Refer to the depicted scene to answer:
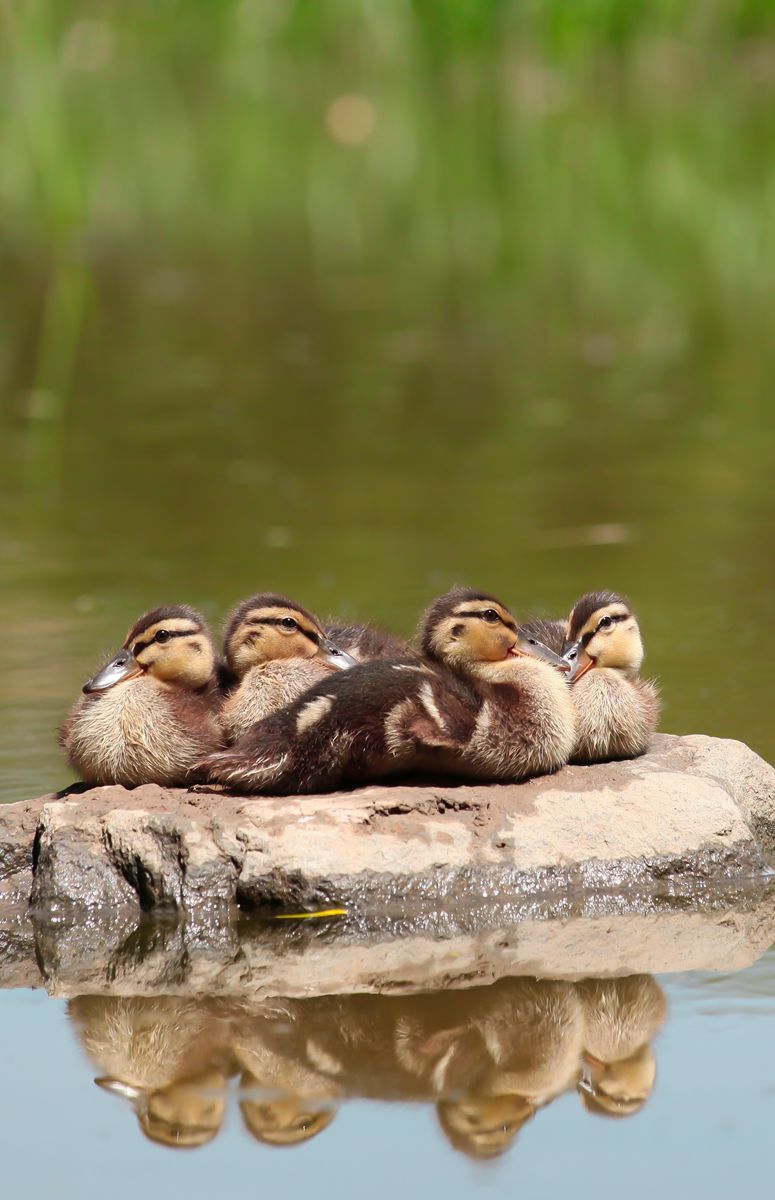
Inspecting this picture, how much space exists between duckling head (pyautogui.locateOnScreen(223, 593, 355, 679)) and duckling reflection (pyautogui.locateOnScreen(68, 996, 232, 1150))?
1.44 meters

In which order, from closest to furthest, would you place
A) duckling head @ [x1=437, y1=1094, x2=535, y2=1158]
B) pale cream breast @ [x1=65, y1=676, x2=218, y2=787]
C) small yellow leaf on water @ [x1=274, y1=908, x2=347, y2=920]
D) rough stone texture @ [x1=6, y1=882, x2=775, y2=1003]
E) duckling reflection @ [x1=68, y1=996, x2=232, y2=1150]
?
duckling head @ [x1=437, y1=1094, x2=535, y2=1158] < duckling reflection @ [x1=68, y1=996, x2=232, y2=1150] < rough stone texture @ [x1=6, y1=882, x2=775, y2=1003] < small yellow leaf on water @ [x1=274, y1=908, x2=347, y2=920] < pale cream breast @ [x1=65, y1=676, x2=218, y2=787]

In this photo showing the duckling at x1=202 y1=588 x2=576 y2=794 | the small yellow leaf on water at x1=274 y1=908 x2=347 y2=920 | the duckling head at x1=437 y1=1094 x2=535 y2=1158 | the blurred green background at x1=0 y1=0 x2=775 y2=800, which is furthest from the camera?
the blurred green background at x1=0 y1=0 x2=775 y2=800

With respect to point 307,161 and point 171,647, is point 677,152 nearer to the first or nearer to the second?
point 307,161

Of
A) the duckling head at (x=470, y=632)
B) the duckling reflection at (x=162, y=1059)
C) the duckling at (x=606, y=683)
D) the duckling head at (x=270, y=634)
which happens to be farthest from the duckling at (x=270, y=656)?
the duckling reflection at (x=162, y=1059)

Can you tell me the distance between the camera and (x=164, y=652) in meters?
6.34

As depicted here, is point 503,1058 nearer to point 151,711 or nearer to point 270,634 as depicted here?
point 151,711

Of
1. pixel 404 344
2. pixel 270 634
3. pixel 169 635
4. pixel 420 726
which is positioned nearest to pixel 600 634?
pixel 420 726

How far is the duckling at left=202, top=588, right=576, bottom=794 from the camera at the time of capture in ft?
19.5

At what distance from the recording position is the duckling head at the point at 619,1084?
469 cm

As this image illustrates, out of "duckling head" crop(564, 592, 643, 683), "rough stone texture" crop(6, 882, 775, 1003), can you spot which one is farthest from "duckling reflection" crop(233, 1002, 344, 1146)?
"duckling head" crop(564, 592, 643, 683)

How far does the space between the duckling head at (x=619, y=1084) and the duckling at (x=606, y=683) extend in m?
1.54

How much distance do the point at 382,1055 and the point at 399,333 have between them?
10028mm

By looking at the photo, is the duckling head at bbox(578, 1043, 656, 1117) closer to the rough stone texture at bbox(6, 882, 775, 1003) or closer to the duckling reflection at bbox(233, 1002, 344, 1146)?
the rough stone texture at bbox(6, 882, 775, 1003)

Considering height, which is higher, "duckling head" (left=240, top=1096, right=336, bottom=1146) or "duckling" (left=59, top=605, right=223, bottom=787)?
"duckling" (left=59, top=605, right=223, bottom=787)
